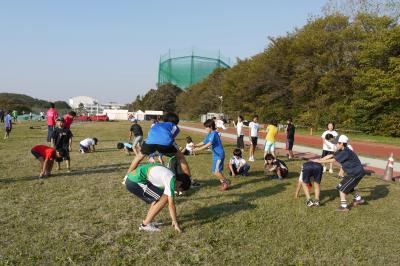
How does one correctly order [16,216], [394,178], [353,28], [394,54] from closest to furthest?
[16,216]
[394,178]
[394,54]
[353,28]

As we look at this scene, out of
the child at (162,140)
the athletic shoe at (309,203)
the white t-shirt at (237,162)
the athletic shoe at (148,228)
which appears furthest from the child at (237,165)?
the athletic shoe at (148,228)

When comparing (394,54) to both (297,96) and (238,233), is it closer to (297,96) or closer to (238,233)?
(297,96)

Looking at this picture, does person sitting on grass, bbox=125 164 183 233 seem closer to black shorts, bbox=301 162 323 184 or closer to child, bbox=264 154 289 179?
black shorts, bbox=301 162 323 184

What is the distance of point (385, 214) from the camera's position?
728 centimetres

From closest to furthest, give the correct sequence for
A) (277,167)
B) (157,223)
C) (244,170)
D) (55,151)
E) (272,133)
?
(157,223)
(55,151)
(277,167)
(244,170)
(272,133)

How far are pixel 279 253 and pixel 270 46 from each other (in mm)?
49576

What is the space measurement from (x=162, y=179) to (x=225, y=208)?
2078 mm

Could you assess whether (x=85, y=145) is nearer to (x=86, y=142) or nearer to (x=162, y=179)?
(x=86, y=142)

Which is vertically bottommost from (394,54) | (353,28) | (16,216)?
(16,216)

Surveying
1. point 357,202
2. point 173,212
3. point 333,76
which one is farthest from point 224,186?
point 333,76

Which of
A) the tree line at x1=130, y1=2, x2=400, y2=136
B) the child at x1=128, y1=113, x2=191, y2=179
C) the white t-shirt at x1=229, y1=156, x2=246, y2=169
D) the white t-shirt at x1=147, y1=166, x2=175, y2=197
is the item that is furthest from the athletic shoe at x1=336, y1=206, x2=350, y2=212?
the tree line at x1=130, y1=2, x2=400, y2=136

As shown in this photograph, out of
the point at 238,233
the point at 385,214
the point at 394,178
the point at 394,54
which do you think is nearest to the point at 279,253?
the point at 238,233

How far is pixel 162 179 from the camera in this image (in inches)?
219

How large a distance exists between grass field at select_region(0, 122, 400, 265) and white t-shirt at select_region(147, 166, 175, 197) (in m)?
0.69
